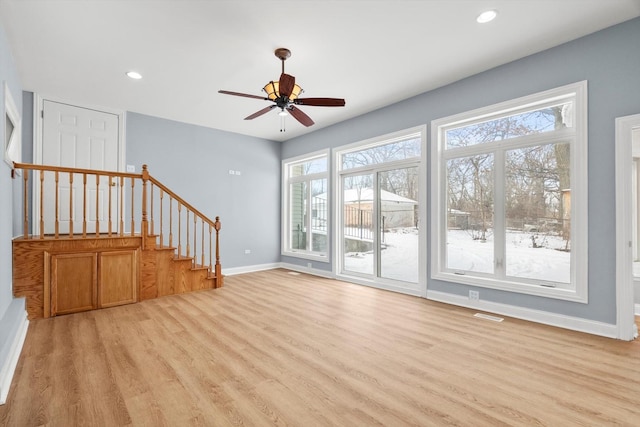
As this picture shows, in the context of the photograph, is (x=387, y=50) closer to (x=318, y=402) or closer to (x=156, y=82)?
(x=156, y=82)

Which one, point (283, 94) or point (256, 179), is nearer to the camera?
point (283, 94)

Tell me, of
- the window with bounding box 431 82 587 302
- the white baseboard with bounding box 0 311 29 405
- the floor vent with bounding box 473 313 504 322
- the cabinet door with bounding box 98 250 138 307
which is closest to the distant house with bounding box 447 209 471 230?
the window with bounding box 431 82 587 302

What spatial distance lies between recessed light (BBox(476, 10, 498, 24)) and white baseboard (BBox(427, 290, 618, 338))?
3195 mm

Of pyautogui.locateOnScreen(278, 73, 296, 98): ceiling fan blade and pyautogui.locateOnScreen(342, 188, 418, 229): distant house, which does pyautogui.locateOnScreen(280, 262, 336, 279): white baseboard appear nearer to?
pyautogui.locateOnScreen(342, 188, 418, 229): distant house

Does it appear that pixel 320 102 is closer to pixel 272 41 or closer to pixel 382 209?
pixel 272 41

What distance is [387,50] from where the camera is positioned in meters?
3.54

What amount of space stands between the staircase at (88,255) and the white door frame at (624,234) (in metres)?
5.31

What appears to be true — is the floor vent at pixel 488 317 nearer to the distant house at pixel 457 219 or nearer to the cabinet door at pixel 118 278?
the distant house at pixel 457 219

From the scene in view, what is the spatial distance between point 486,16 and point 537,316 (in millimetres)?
3271

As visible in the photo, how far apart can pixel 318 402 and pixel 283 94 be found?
9.40 feet

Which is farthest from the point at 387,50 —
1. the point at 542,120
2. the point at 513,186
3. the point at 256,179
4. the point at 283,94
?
the point at 256,179

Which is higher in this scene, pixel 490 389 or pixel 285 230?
pixel 285 230

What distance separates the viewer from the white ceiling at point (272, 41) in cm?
282

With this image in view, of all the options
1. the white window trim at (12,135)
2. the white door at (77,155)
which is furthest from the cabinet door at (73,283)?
the white window trim at (12,135)
